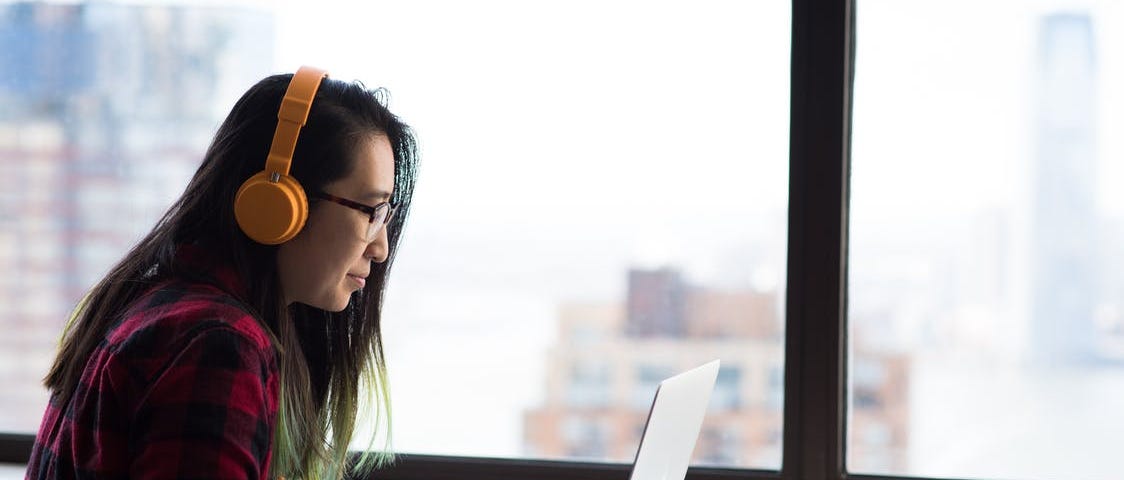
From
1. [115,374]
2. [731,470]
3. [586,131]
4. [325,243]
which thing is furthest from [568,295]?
[115,374]

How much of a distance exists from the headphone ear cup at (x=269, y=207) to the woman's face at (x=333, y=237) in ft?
0.17

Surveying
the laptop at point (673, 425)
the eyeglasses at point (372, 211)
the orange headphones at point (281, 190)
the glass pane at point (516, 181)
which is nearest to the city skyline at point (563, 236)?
the glass pane at point (516, 181)

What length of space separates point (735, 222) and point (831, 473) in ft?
1.58

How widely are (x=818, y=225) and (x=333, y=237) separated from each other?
1055 mm

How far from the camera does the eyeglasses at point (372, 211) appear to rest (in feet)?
3.99

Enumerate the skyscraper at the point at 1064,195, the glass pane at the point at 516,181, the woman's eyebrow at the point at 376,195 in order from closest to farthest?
the woman's eyebrow at the point at 376,195
the skyscraper at the point at 1064,195
the glass pane at the point at 516,181

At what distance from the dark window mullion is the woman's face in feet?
3.21

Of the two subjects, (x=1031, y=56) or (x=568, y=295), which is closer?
(x=1031, y=56)

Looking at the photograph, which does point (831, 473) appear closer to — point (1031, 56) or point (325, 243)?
point (1031, 56)

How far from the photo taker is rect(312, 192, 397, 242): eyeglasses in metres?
1.21

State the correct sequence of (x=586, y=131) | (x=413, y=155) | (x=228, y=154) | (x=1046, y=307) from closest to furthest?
(x=228, y=154), (x=413, y=155), (x=1046, y=307), (x=586, y=131)

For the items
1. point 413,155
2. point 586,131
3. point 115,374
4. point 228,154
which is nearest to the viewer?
point 115,374

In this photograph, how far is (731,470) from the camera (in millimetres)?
2064

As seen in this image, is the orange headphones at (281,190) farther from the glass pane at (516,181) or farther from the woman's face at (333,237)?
the glass pane at (516,181)
